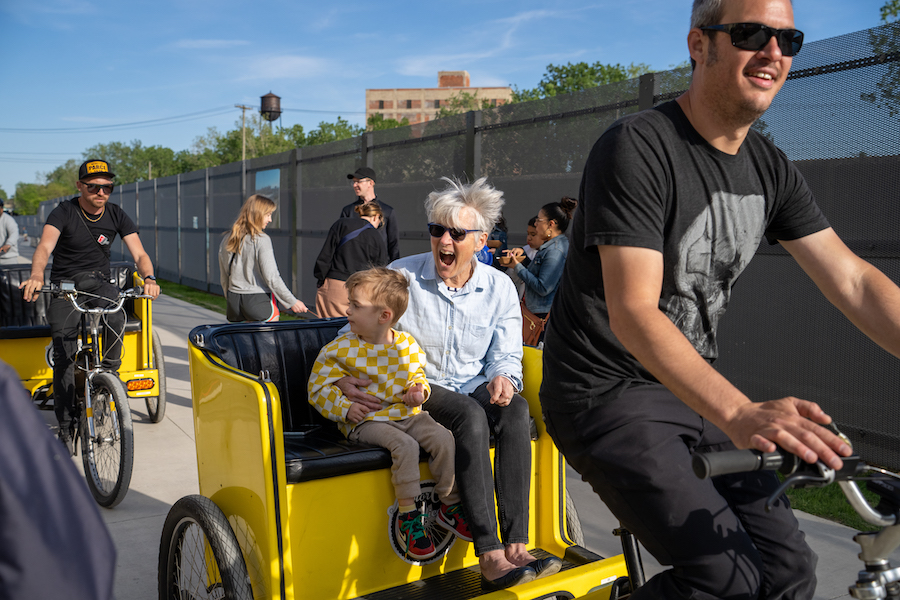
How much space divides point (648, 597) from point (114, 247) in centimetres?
3072

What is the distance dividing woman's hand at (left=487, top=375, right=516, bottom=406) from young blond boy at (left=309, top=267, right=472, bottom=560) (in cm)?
24

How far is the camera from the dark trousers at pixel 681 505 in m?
1.52

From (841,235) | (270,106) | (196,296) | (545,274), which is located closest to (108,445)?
(545,274)

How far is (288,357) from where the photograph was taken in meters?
3.31

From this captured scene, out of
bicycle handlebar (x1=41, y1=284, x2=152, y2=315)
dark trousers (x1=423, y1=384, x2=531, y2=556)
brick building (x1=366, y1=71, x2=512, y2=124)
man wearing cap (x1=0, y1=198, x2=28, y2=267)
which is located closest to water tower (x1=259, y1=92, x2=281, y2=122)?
man wearing cap (x1=0, y1=198, x2=28, y2=267)

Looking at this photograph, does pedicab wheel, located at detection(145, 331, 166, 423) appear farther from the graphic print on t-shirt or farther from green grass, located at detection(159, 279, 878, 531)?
the graphic print on t-shirt

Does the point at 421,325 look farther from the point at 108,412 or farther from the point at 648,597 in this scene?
the point at 108,412

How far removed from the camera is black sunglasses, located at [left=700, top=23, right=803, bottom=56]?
1.53m

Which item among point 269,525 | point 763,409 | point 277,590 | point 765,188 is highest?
point 765,188

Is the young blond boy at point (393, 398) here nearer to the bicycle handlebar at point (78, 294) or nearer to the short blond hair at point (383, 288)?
the short blond hair at point (383, 288)

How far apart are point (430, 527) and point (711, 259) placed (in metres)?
1.47

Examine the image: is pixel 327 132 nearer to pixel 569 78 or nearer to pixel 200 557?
pixel 569 78

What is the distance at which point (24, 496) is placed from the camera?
806 millimetres

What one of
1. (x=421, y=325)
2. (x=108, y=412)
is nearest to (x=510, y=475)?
(x=421, y=325)
